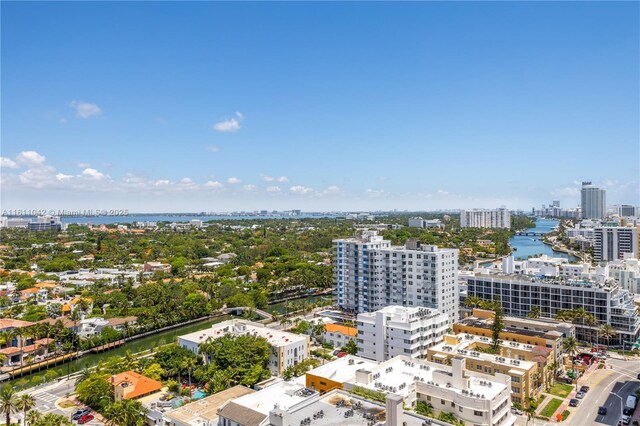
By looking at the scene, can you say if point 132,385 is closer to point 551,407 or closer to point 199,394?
point 199,394

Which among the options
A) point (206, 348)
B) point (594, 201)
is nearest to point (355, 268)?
point (206, 348)

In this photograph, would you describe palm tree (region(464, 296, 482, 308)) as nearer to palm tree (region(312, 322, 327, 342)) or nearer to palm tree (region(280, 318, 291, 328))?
palm tree (region(312, 322, 327, 342))

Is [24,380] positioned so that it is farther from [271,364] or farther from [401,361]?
[401,361]

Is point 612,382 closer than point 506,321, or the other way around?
point 612,382

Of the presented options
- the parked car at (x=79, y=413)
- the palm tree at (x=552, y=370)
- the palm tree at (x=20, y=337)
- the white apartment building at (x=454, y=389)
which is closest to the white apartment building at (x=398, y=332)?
the white apartment building at (x=454, y=389)

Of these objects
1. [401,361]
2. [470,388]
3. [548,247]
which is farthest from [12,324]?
[548,247]
